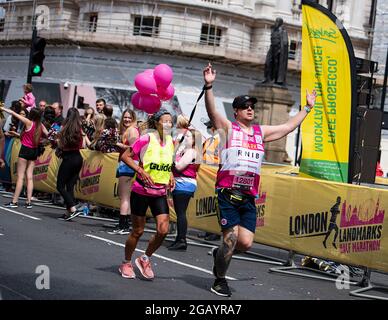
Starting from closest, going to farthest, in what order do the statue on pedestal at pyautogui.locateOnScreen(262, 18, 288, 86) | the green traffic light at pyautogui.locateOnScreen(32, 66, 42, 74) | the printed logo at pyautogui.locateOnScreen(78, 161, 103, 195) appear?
the printed logo at pyautogui.locateOnScreen(78, 161, 103, 195), the green traffic light at pyautogui.locateOnScreen(32, 66, 42, 74), the statue on pedestal at pyautogui.locateOnScreen(262, 18, 288, 86)

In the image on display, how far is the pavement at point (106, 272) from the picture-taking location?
26.7 feet

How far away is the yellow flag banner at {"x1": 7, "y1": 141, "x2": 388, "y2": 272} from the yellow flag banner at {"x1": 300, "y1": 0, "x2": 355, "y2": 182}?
767mm

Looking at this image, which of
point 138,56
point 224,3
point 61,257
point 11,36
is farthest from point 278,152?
point 61,257

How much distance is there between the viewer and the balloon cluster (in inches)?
466

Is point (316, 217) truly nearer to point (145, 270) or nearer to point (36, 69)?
point (145, 270)

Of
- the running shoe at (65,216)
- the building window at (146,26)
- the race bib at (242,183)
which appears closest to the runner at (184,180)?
the running shoe at (65,216)

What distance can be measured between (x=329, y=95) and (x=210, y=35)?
3678 cm

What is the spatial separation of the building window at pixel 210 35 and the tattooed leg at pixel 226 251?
40286 mm

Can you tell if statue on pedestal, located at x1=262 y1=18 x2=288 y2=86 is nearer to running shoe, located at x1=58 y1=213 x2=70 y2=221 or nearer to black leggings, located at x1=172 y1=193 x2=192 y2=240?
running shoe, located at x1=58 y1=213 x2=70 y2=221

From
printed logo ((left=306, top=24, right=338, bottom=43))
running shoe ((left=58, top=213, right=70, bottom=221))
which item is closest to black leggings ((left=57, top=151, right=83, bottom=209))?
running shoe ((left=58, top=213, right=70, bottom=221))

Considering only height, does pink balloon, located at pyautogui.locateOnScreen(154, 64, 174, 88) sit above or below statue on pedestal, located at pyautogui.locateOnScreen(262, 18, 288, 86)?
below

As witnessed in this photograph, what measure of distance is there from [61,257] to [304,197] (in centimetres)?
321

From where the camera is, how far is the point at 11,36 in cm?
5028

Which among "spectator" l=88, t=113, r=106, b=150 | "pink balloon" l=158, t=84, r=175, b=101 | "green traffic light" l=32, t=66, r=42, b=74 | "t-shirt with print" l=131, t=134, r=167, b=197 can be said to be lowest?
"t-shirt with print" l=131, t=134, r=167, b=197
